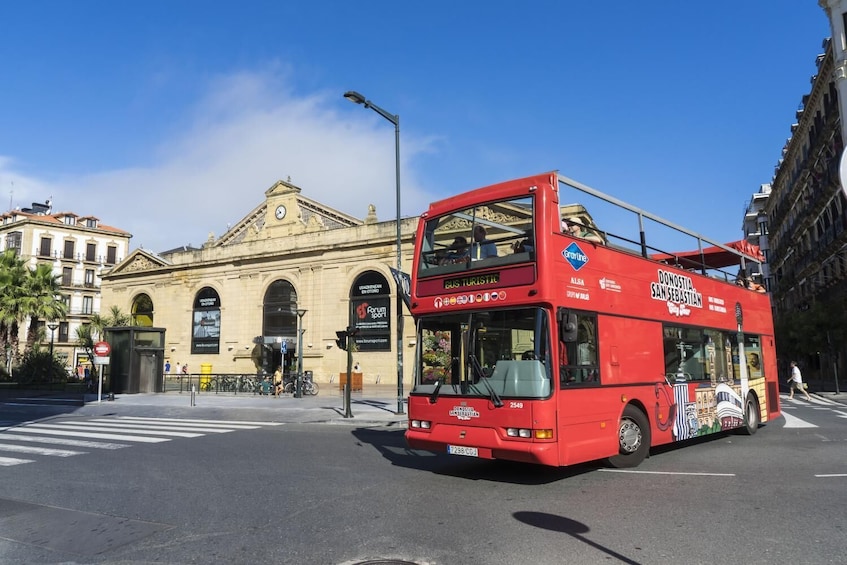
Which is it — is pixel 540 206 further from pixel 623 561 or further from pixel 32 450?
pixel 32 450

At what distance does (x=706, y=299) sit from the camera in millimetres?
10859

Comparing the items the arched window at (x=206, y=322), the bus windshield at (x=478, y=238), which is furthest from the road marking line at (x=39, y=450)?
the arched window at (x=206, y=322)

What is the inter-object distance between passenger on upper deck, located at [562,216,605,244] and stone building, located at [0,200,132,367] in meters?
70.7

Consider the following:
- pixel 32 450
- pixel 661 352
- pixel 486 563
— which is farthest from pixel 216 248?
pixel 486 563

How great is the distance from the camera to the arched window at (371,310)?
121ft

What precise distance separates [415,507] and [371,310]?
31396 mm

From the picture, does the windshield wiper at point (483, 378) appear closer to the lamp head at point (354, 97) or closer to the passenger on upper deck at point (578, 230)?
the passenger on upper deck at point (578, 230)

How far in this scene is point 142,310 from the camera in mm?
49812

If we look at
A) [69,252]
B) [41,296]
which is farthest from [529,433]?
[69,252]

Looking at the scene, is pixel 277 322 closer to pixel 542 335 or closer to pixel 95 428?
pixel 95 428

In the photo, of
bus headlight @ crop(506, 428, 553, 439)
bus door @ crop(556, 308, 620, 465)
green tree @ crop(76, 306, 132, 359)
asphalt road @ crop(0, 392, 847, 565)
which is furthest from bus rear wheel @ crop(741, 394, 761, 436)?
green tree @ crop(76, 306, 132, 359)

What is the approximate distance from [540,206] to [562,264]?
80 centimetres

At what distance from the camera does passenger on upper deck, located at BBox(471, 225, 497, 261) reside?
8.01 meters

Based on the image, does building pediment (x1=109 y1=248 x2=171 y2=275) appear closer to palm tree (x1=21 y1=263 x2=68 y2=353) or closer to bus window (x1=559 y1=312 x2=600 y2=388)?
palm tree (x1=21 y1=263 x2=68 y2=353)
